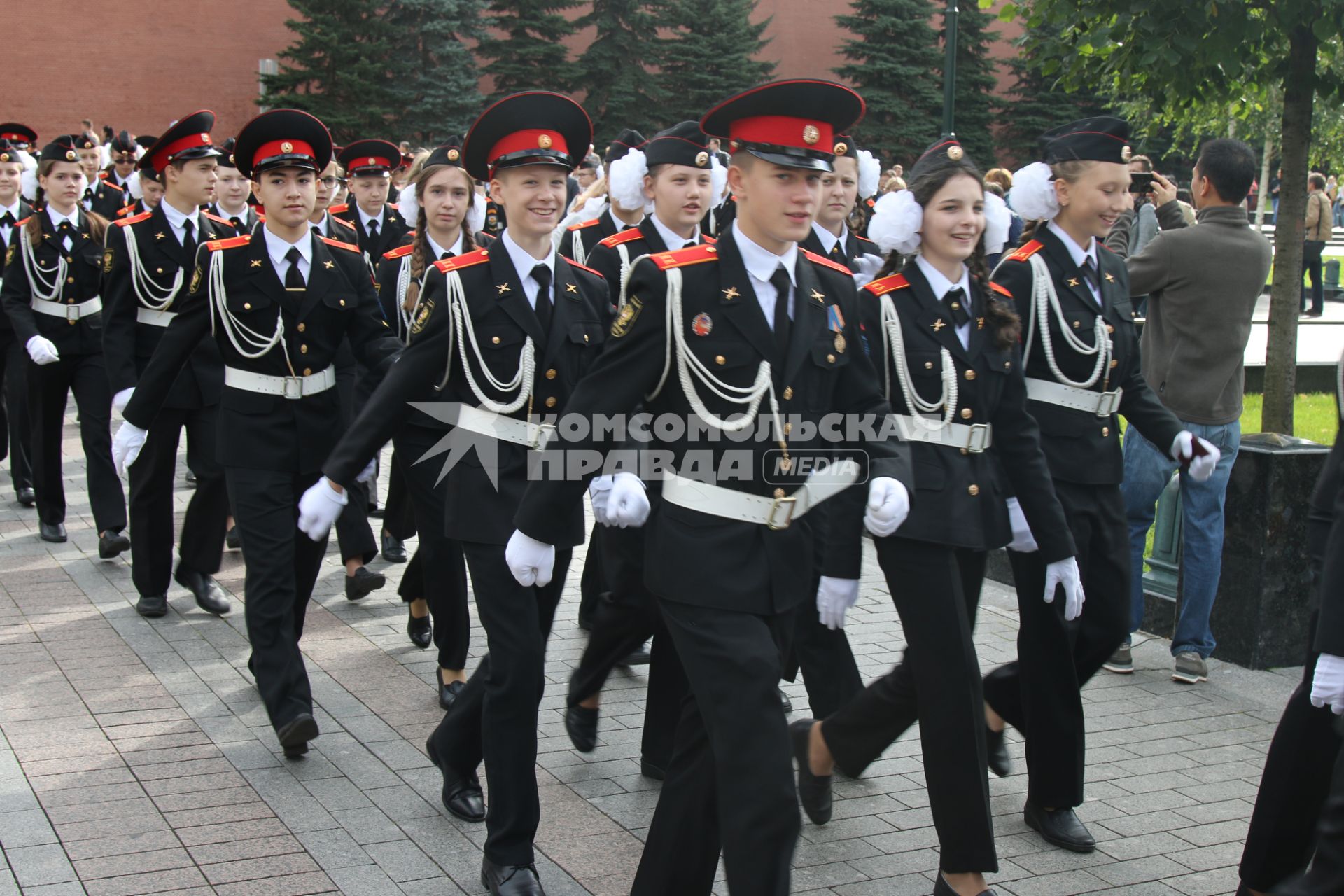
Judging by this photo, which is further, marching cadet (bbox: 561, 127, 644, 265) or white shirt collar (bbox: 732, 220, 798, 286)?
marching cadet (bbox: 561, 127, 644, 265)

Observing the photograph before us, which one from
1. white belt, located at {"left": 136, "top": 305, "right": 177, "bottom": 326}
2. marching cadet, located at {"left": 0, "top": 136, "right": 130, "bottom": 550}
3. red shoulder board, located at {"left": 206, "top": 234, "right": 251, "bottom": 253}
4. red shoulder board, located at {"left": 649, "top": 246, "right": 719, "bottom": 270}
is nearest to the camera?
red shoulder board, located at {"left": 649, "top": 246, "right": 719, "bottom": 270}

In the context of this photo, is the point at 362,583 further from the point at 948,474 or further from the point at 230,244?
the point at 948,474

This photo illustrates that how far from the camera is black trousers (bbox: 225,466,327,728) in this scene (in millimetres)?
5133

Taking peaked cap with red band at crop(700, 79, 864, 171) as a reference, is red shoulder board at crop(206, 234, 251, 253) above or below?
below

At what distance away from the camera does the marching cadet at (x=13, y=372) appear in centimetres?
925

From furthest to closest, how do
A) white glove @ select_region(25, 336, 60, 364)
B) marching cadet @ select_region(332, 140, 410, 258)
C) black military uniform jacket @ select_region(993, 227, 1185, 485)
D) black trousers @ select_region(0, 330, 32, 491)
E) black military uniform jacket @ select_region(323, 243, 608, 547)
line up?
marching cadet @ select_region(332, 140, 410, 258) → black trousers @ select_region(0, 330, 32, 491) → white glove @ select_region(25, 336, 60, 364) → black military uniform jacket @ select_region(993, 227, 1185, 485) → black military uniform jacket @ select_region(323, 243, 608, 547)

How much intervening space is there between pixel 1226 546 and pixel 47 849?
5.01m

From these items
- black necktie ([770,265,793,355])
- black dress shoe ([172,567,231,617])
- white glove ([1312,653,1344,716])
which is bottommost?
black dress shoe ([172,567,231,617])

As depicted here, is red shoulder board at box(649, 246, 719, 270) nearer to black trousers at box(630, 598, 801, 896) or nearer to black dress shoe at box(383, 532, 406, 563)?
black trousers at box(630, 598, 801, 896)

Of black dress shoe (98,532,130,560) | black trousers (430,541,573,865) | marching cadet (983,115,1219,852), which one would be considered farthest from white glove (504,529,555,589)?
black dress shoe (98,532,130,560)

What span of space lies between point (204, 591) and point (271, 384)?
2.01 meters

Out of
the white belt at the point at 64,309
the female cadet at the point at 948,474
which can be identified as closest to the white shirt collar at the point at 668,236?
the female cadet at the point at 948,474

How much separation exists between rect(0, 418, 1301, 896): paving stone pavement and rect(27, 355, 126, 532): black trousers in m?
1.20

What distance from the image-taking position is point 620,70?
39.6 meters
